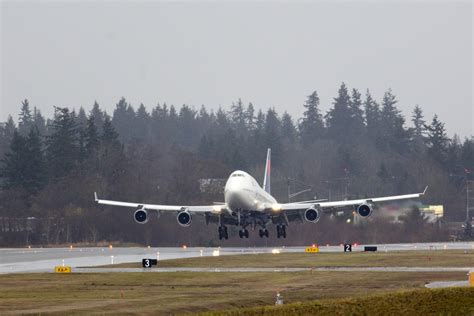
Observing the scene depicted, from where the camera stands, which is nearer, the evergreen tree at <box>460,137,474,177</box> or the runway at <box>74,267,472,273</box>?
the runway at <box>74,267,472,273</box>

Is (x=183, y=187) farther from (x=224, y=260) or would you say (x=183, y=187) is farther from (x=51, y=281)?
(x=51, y=281)

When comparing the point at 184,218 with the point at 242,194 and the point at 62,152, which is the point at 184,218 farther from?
the point at 62,152

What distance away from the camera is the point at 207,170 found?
159625 millimetres

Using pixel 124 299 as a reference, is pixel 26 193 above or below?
above

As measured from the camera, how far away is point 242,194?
84750mm

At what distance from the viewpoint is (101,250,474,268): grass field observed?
75062 mm

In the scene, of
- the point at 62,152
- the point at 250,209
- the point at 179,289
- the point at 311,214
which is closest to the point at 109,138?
the point at 62,152

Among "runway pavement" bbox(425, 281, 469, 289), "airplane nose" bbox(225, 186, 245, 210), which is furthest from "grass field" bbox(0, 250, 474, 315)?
"airplane nose" bbox(225, 186, 245, 210)

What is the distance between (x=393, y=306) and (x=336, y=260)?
3895 cm

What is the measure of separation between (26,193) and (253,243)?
33.9 m

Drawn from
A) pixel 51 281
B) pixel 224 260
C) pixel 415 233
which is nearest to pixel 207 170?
pixel 415 233

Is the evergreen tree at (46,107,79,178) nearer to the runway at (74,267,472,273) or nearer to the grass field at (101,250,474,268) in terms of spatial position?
the grass field at (101,250,474,268)

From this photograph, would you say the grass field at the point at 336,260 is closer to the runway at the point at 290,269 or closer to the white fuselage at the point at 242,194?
the runway at the point at 290,269

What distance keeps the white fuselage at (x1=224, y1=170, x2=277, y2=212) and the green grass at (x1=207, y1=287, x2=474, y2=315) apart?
41.7 m
